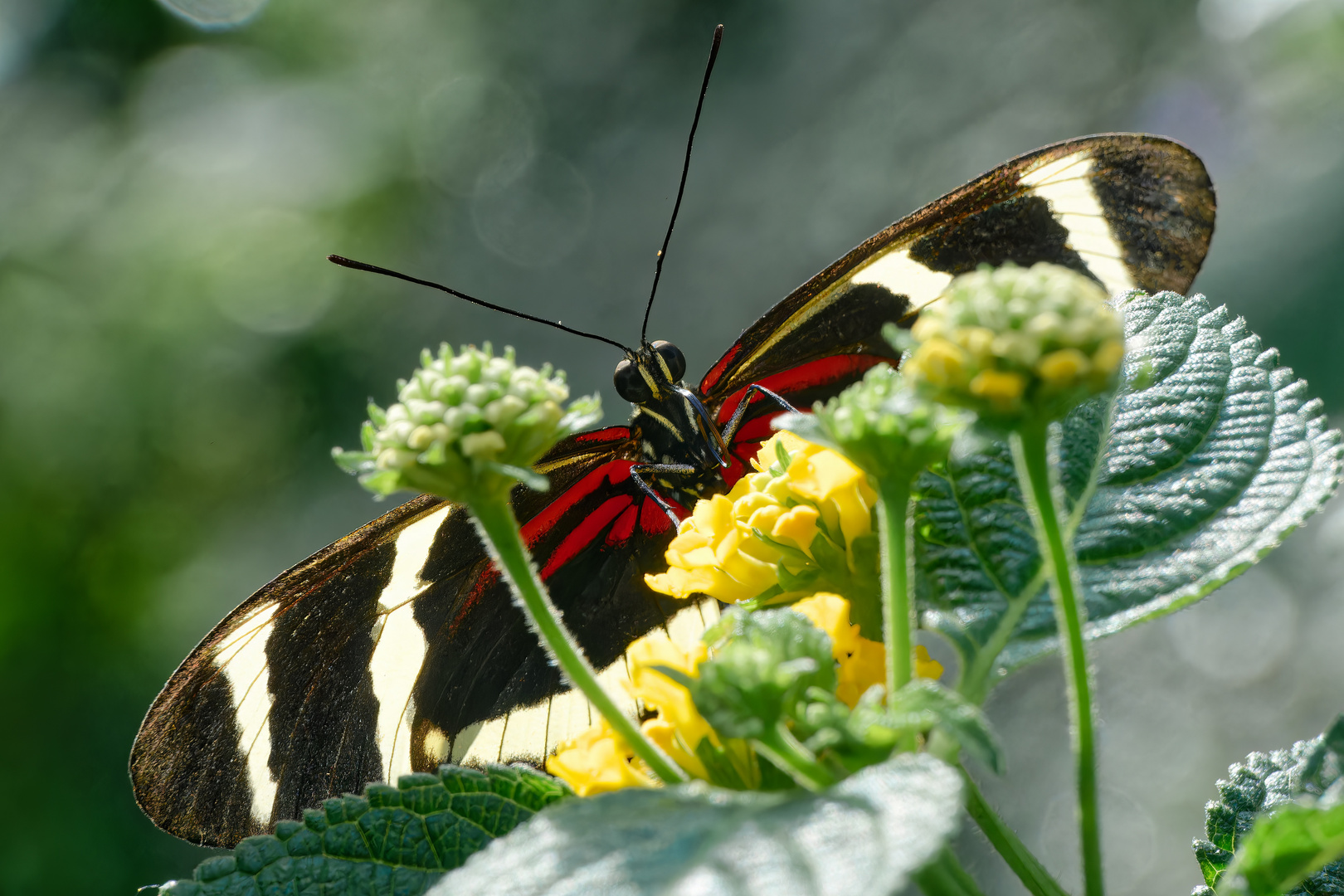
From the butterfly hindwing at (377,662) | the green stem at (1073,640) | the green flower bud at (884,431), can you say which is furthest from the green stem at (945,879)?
the butterfly hindwing at (377,662)

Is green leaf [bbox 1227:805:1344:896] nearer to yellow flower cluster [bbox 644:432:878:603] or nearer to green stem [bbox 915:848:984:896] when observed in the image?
green stem [bbox 915:848:984:896]

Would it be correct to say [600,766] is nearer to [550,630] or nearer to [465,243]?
[550,630]

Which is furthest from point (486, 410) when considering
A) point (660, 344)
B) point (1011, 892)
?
point (1011, 892)

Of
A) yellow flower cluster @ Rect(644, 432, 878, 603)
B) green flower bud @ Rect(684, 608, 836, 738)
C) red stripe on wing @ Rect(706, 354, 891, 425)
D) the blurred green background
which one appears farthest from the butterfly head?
the blurred green background

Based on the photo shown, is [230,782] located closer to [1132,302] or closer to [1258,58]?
[1132,302]

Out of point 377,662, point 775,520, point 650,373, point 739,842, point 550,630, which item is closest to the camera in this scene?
point 739,842

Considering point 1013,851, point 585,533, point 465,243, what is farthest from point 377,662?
point 465,243

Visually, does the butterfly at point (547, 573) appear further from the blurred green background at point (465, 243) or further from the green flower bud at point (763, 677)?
the blurred green background at point (465, 243)

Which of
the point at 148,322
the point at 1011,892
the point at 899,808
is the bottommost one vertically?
the point at 1011,892
